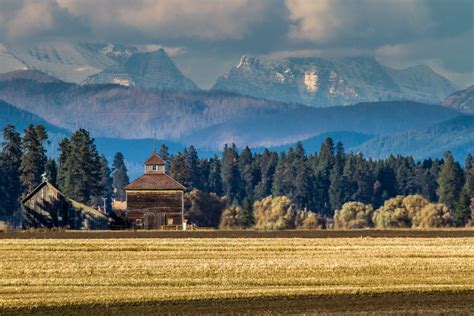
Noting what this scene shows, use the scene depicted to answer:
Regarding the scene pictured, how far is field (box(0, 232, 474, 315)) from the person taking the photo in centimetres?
4697

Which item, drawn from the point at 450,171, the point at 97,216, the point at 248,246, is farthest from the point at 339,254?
the point at 450,171

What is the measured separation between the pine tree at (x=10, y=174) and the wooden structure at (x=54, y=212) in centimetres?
3585

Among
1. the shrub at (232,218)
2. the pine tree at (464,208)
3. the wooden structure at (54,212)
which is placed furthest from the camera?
the pine tree at (464,208)

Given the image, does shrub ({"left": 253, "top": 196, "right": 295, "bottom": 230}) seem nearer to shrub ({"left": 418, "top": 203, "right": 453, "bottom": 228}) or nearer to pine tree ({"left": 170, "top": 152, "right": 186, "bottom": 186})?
shrub ({"left": 418, "top": 203, "right": 453, "bottom": 228})

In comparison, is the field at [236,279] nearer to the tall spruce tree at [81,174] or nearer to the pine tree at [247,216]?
the pine tree at [247,216]

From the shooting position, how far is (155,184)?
423 ft

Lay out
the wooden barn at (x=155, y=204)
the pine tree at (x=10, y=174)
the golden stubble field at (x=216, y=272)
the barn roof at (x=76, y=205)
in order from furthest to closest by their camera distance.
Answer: the pine tree at (x=10, y=174) → the wooden barn at (x=155, y=204) → the barn roof at (x=76, y=205) → the golden stubble field at (x=216, y=272)

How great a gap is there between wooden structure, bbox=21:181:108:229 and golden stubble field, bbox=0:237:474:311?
155 feet

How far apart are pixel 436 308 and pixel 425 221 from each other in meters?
94.6

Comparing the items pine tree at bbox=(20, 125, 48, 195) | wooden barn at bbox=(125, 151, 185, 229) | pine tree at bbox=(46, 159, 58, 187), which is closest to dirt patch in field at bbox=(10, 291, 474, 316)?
wooden barn at bbox=(125, 151, 185, 229)

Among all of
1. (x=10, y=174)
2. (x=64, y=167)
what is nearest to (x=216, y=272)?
(x=64, y=167)

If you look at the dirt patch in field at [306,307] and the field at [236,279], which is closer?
the dirt patch in field at [306,307]

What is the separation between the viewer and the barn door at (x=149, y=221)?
411 ft

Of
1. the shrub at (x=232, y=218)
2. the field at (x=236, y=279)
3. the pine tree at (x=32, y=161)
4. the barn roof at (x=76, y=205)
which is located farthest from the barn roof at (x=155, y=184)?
the field at (x=236, y=279)
